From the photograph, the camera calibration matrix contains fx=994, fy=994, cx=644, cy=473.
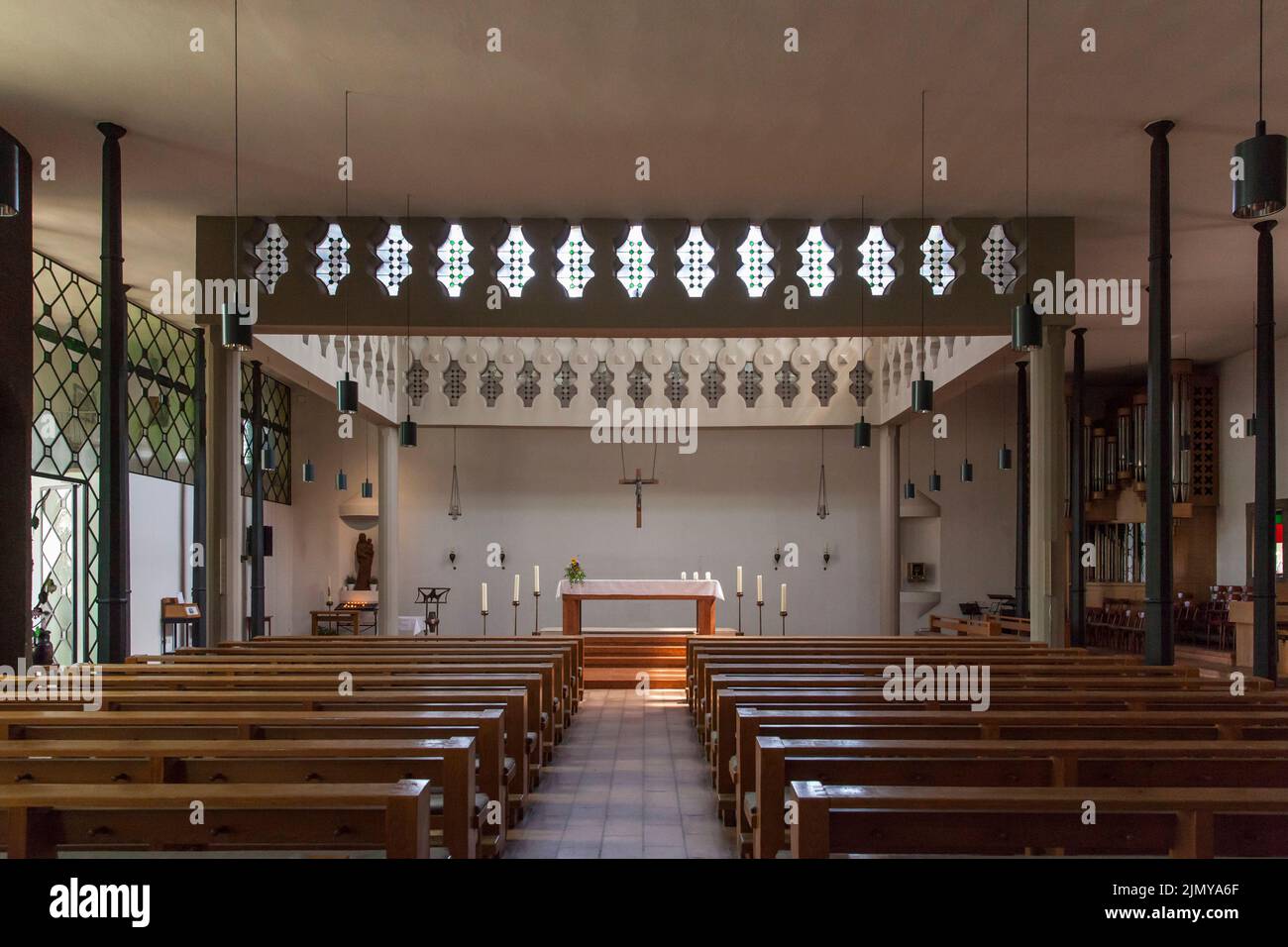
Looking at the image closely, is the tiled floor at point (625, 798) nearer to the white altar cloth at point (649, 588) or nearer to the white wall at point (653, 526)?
the white altar cloth at point (649, 588)

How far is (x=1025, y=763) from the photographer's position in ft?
9.87

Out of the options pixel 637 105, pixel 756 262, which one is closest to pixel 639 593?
pixel 756 262

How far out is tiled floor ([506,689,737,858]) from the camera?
4.36 m

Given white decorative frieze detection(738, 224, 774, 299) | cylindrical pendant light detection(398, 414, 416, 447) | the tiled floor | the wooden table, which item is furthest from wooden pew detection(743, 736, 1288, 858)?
the wooden table

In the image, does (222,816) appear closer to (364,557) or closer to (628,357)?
(628,357)

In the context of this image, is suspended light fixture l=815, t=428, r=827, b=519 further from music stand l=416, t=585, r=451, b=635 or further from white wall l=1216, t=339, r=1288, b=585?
music stand l=416, t=585, r=451, b=635

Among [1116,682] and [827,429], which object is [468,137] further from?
[827,429]

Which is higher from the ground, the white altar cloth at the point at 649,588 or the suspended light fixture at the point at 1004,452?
the suspended light fixture at the point at 1004,452

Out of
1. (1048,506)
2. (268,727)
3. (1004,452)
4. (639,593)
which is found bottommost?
(639,593)

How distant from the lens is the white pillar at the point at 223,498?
8.39m

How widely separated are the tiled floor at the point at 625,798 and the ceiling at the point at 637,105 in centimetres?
420

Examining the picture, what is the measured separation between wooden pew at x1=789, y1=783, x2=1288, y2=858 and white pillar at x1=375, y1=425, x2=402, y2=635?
12024mm

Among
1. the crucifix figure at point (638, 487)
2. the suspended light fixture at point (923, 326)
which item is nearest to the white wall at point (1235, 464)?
the suspended light fixture at point (923, 326)

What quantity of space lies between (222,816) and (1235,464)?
15228mm
